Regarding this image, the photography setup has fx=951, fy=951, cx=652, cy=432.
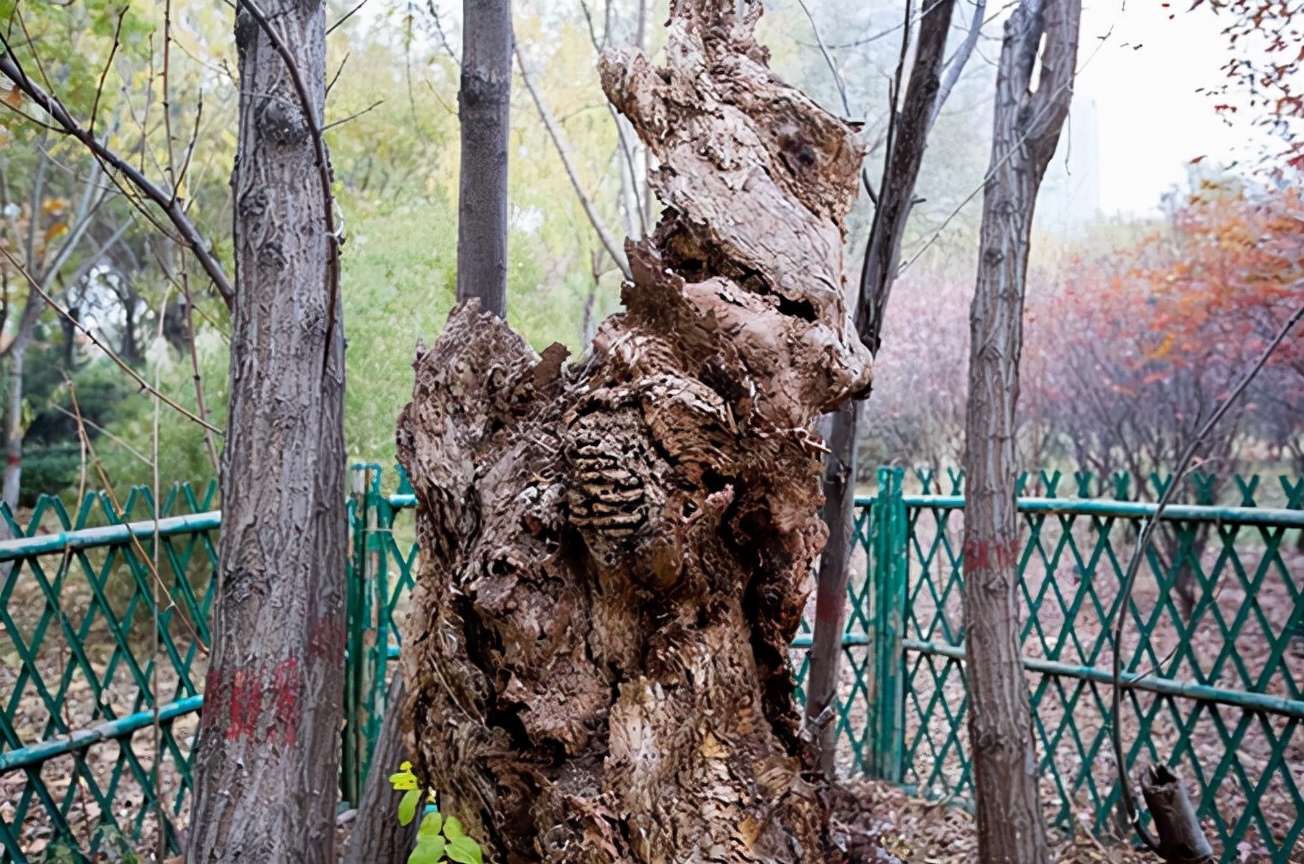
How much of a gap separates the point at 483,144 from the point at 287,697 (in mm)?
1311

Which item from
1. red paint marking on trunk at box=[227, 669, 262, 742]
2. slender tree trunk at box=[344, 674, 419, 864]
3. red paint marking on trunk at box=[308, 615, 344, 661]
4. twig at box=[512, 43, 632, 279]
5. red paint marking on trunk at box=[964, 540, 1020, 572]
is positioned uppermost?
twig at box=[512, 43, 632, 279]

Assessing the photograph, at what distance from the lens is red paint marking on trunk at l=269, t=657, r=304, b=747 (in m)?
1.98

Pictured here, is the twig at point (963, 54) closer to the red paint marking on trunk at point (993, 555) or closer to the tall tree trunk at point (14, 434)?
the red paint marking on trunk at point (993, 555)

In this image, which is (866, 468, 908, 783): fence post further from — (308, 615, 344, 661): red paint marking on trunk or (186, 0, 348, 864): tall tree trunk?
(186, 0, 348, 864): tall tree trunk

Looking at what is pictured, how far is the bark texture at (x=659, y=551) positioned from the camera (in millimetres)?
1157

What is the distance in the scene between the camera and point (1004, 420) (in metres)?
2.43

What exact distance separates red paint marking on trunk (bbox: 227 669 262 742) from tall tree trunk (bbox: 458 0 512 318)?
942 mm

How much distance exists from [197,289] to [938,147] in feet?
22.2

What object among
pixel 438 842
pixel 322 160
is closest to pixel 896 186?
pixel 322 160

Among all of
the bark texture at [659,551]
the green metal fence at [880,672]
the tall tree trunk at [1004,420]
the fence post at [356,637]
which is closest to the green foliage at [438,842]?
the bark texture at [659,551]

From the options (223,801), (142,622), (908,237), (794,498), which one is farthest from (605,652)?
(908,237)

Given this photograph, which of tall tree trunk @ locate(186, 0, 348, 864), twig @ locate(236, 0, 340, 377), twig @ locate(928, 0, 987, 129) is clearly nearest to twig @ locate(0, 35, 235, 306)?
tall tree trunk @ locate(186, 0, 348, 864)

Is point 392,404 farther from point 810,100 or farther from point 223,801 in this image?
point 810,100

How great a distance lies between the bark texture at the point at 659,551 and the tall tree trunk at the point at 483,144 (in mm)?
896
